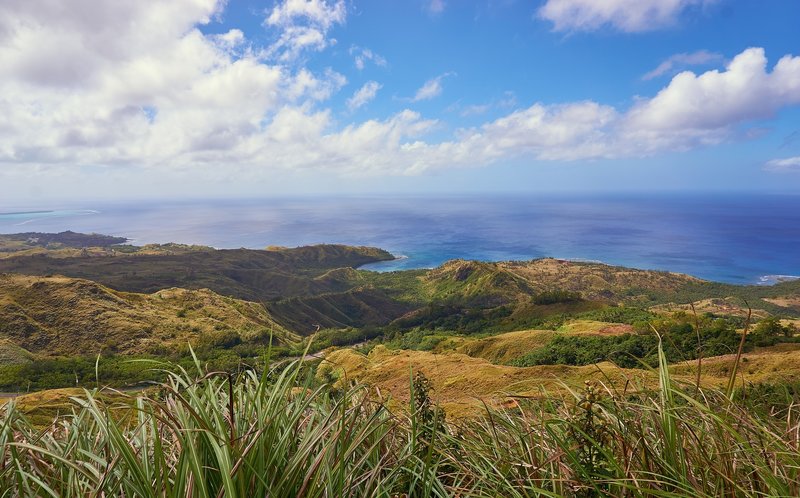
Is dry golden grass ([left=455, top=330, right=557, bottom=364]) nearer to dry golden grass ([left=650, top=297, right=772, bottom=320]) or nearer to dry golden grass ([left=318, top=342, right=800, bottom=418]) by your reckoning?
dry golden grass ([left=318, top=342, right=800, bottom=418])

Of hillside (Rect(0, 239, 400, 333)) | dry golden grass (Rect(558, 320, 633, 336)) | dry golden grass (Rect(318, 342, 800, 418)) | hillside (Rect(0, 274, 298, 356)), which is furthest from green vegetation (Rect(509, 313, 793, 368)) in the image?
hillside (Rect(0, 239, 400, 333))

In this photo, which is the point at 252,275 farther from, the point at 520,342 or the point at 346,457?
the point at 346,457

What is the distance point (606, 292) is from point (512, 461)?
102m

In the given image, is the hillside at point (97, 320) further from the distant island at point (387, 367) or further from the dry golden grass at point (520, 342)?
the dry golden grass at point (520, 342)

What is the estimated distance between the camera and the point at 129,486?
1628 mm

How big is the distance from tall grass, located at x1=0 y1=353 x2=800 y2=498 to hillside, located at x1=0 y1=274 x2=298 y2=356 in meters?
48.7

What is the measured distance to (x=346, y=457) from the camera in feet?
6.43

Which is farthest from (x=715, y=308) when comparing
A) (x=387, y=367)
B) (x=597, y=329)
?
(x=387, y=367)

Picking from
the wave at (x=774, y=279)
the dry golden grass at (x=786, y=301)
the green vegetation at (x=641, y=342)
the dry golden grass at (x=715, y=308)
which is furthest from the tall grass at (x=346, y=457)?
the wave at (x=774, y=279)

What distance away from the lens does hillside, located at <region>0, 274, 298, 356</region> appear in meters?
52.7

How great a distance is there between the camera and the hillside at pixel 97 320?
52.7 metres

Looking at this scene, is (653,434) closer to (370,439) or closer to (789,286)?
(370,439)

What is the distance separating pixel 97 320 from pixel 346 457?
71.3 meters

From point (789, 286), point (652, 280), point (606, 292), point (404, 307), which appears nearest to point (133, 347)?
point (404, 307)
